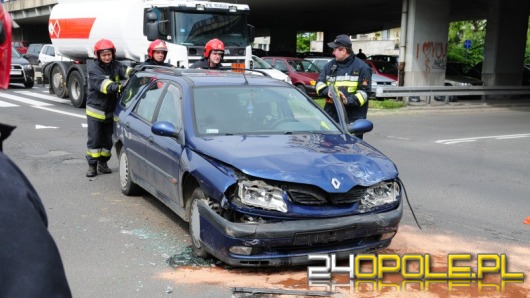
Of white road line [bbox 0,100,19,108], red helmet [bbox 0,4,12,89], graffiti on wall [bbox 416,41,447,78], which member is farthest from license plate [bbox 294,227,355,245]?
graffiti on wall [bbox 416,41,447,78]

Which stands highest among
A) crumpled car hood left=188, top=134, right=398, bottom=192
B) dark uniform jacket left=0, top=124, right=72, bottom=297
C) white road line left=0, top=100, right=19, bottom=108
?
dark uniform jacket left=0, top=124, right=72, bottom=297

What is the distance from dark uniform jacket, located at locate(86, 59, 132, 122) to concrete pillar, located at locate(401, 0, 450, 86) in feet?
49.4

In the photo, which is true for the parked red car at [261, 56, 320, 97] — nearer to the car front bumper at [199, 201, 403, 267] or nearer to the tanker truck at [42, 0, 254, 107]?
the tanker truck at [42, 0, 254, 107]

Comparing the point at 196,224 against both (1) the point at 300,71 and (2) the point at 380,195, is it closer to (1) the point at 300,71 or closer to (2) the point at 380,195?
(2) the point at 380,195

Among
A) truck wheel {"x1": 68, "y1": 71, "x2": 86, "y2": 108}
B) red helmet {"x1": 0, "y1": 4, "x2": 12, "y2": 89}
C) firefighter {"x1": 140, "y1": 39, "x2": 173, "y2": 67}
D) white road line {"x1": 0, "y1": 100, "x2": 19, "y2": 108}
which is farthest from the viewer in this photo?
white road line {"x1": 0, "y1": 100, "x2": 19, "y2": 108}

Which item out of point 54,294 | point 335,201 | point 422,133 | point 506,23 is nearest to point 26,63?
point 422,133

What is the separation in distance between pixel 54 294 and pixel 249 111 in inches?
186

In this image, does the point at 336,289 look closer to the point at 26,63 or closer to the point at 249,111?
the point at 249,111

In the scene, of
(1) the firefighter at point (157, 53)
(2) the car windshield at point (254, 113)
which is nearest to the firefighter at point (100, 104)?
(1) the firefighter at point (157, 53)

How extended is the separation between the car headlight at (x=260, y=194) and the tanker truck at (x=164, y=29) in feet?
31.2

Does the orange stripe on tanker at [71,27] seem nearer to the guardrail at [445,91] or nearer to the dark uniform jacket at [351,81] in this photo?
the guardrail at [445,91]

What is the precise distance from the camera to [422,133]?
13.5 meters

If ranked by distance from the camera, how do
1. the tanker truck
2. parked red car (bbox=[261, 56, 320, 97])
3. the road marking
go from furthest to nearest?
parked red car (bbox=[261, 56, 320, 97]) < the tanker truck < the road marking

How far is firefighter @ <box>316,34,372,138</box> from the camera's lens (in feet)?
24.8
